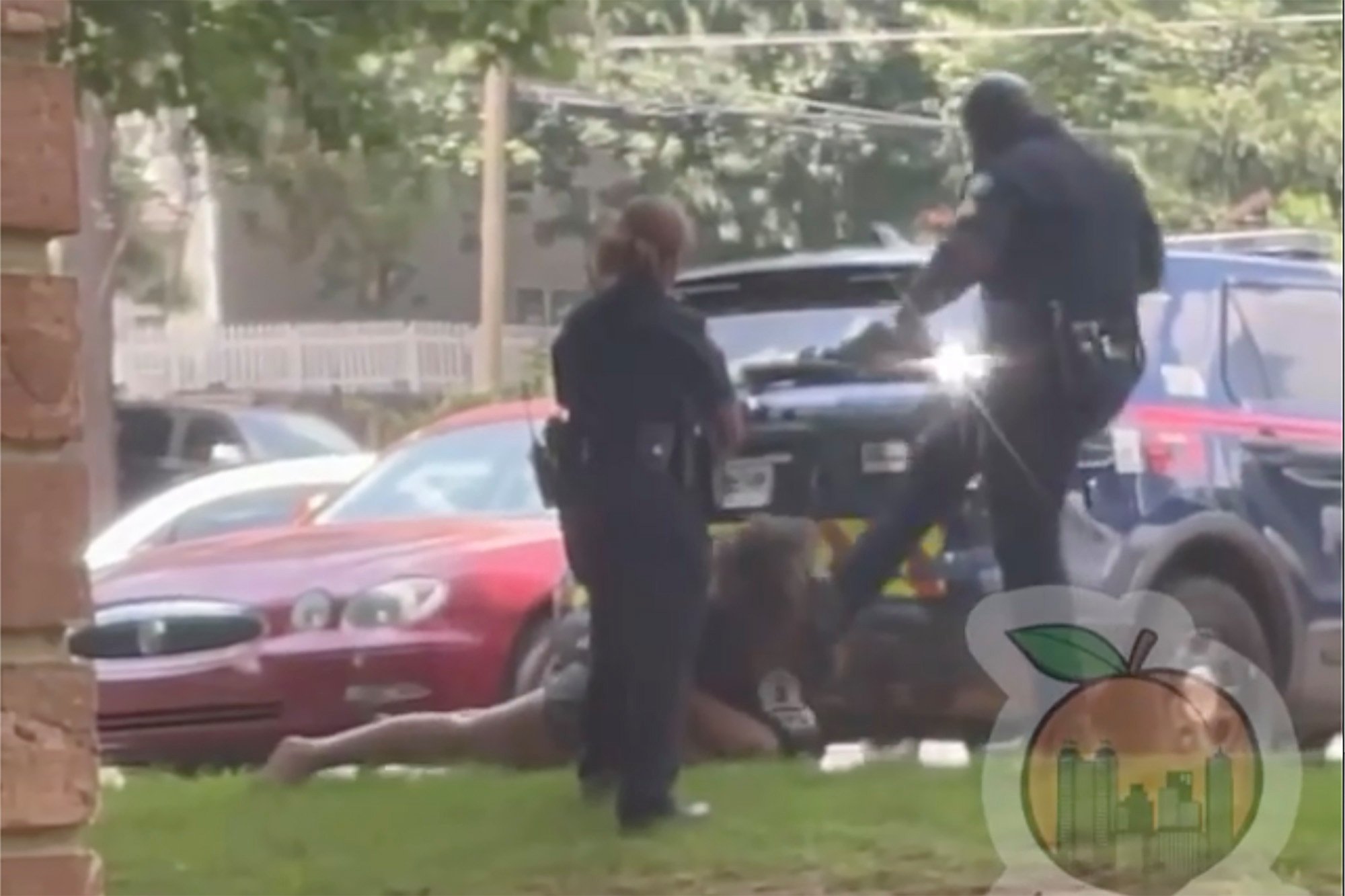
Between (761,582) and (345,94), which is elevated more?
(345,94)

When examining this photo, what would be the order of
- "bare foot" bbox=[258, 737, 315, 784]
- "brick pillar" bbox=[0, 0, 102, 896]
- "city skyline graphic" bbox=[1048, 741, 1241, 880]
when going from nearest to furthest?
"brick pillar" bbox=[0, 0, 102, 896]
"bare foot" bbox=[258, 737, 315, 784]
"city skyline graphic" bbox=[1048, 741, 1241, 880]

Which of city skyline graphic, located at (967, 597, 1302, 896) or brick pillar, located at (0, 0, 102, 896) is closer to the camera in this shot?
brick pillar, located at (0, 0, 102, 896)

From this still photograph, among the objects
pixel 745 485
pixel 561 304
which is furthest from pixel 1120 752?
pixel 561 304

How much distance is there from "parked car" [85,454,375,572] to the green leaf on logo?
3.23 feet

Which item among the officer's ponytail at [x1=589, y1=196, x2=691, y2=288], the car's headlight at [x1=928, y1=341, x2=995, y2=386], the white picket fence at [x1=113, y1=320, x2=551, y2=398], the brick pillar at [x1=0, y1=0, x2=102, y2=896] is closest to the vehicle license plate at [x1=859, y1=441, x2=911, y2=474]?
the car's headlight at [x1=928, y1=341, x2=995, y2=386]

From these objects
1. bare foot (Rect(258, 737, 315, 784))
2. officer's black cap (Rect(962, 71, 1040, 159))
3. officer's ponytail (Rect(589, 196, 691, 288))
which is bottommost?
bare foot (Rect(258, 737, 315, 784))

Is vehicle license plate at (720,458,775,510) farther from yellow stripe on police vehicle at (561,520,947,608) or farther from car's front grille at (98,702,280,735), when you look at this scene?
car's front grille at (98,702,280,735)

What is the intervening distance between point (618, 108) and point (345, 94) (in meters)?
0.36

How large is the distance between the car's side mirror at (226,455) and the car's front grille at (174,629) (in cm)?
18

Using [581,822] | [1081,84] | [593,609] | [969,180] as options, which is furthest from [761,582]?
[1081,84]

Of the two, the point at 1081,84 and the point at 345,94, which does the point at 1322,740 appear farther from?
the point at 345,94

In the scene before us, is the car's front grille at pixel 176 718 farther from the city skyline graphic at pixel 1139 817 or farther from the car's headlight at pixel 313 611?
the city skyline graphic at pixel 1139 817

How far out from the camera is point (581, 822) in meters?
2.43

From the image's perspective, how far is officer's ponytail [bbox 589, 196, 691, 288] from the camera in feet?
7.92
